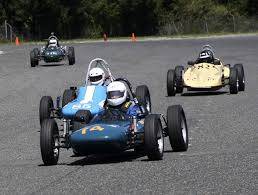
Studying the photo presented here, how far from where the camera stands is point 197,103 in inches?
858

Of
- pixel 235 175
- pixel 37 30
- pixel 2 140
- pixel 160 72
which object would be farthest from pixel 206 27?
pixel 235 175

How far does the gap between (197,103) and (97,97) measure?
7142 mm

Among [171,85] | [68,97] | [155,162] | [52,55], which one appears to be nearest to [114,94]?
[155,162]

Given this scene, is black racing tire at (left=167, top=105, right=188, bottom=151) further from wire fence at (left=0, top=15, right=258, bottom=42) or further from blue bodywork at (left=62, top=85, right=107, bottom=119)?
wire fence at (left=0, top=15, right=258, bottom=42)

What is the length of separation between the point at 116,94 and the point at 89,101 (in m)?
1.24

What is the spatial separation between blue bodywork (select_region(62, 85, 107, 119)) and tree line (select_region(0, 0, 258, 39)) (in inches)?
2713

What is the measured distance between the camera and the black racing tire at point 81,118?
13633 mm

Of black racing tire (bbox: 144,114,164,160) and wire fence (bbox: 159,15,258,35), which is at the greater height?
black racing tire (bbox: 144,114,164,160)

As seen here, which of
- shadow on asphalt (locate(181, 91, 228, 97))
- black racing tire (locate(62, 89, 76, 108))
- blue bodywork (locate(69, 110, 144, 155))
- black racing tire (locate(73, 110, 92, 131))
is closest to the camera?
blue bodywork (locate(69, 110, 144, 155))

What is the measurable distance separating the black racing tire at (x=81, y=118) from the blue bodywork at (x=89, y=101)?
67 centimetres

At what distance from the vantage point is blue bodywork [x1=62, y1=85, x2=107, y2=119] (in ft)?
48.2

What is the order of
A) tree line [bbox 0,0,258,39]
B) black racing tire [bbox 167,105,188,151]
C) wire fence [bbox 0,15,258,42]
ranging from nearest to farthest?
black racing tire [bbox 167,105,188,151] < wire fence [bbox 0,15,258,42] < tree line [bbox 0,0,258,39]

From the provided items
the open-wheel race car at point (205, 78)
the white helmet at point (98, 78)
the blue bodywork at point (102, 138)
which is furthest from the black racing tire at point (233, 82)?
the blue bodywork at point (102, 138)

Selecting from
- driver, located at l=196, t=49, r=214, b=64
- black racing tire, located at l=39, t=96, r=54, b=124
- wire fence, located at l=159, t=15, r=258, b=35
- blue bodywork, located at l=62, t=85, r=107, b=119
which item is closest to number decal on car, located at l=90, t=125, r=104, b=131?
blue bodywork, located at l=62, t=85, r=107, b=119
